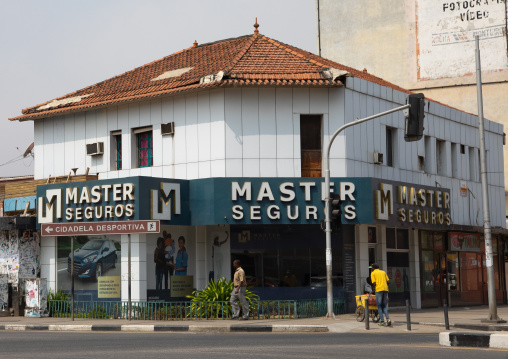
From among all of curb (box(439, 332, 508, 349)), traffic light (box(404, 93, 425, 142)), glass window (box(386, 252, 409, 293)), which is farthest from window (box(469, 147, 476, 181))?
curb (box(439, 332, 508, 349))

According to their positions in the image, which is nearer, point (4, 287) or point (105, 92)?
point (4, 287)

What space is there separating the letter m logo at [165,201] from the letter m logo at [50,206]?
3.72m

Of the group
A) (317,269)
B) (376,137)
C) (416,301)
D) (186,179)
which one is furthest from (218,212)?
(416,301)

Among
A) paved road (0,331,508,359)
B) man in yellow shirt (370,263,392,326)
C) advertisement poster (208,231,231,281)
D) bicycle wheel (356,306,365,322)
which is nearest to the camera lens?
paved road (0,331,508,359)

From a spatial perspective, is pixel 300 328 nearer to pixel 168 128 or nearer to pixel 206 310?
pixel 206 310

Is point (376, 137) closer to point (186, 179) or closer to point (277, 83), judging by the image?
point (277, 83)

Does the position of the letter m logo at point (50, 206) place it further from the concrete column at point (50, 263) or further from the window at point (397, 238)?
the window at point (397, 238)

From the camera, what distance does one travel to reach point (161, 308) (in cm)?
2614

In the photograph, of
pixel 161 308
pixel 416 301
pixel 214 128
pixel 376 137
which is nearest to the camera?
pixel 161 308

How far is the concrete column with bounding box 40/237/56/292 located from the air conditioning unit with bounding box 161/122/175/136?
5.05m

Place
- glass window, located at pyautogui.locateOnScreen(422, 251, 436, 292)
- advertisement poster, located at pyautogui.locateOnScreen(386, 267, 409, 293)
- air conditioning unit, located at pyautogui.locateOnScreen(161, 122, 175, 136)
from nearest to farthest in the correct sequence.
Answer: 1. air conditioning unit, located at pyautogui.locateOnScreen(161, 122, 175, 136)
2. advertisement poster, located at pyautogui.locateOnScreen(386, 267, 409, 293)
3. glass window, located at pyautogui.locateOnScreen(422, 251, 436, 292)

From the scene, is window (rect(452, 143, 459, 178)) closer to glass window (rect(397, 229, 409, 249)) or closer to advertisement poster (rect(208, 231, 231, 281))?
glass window (rect(397, 229, 409, 249))

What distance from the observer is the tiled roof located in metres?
27.5

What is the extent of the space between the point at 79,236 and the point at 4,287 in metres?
3.21
